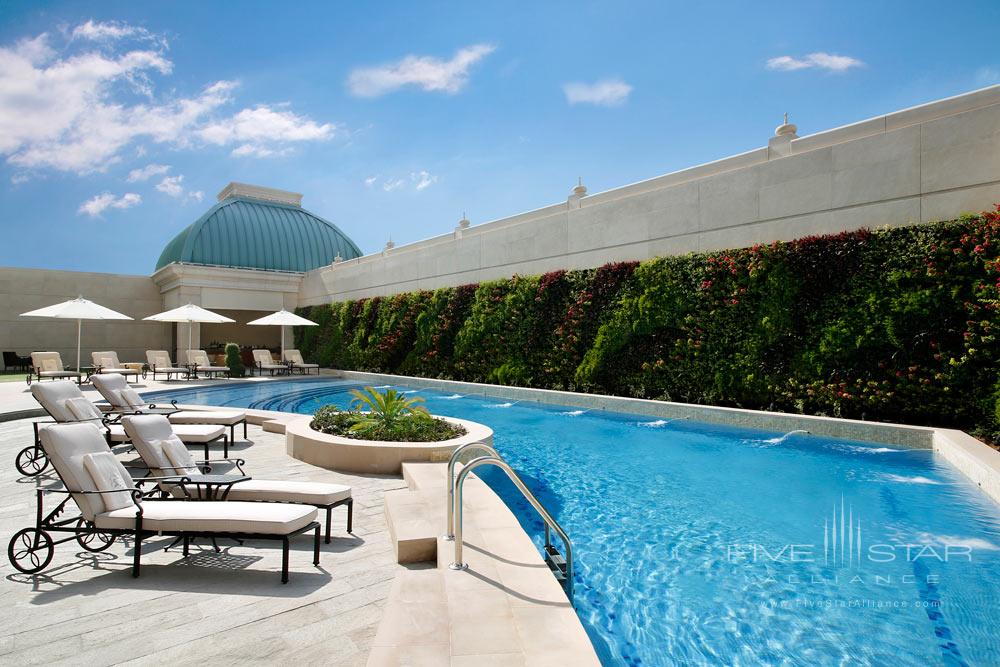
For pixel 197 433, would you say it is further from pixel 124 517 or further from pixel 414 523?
pixel 414 523

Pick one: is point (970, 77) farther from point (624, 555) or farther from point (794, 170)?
point (624, 555)

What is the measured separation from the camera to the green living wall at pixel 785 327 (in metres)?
8.39

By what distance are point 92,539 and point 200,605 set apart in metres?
1.64

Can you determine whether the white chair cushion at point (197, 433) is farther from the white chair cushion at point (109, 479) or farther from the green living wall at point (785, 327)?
the green living wall at point (785, 327)

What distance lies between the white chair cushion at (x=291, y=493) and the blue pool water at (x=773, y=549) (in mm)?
1994

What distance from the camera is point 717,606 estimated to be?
12.5 feet

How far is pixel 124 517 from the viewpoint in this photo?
390 centimetres

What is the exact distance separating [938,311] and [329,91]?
475 inches

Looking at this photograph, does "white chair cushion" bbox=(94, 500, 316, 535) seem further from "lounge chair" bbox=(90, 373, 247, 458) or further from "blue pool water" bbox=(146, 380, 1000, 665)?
"lounge chair" bbox=(90, 373, 247, 458)

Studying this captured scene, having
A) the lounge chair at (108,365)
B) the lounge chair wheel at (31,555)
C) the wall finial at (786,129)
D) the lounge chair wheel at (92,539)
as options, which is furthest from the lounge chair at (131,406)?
the wall finial at (786,129)

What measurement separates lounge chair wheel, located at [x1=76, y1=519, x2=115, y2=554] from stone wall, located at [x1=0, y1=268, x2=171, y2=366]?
2378cm

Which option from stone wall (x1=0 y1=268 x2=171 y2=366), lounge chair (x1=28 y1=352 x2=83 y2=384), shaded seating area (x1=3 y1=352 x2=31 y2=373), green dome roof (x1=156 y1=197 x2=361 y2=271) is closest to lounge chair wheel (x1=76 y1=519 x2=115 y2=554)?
lounge chair (x1=28 y1=352 x2=83 y2=384)

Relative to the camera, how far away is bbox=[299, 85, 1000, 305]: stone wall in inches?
353

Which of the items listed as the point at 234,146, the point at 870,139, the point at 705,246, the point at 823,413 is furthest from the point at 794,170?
the point at 234,146
